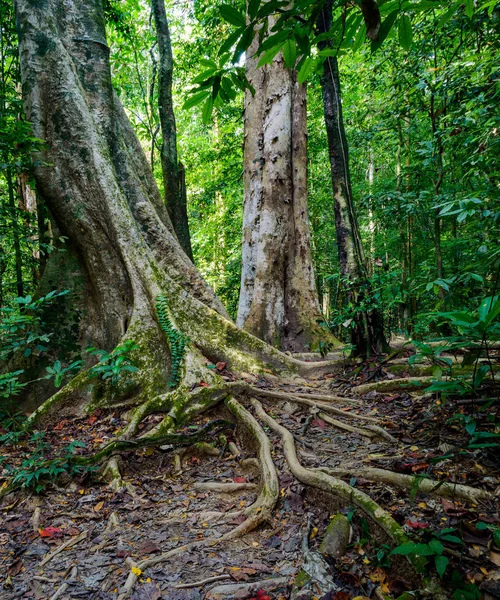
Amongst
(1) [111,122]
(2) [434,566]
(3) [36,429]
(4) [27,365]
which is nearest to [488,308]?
(2) [434,566]

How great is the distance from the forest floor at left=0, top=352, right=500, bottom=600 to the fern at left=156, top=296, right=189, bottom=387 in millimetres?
667

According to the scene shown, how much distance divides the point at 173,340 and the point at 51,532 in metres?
2.02

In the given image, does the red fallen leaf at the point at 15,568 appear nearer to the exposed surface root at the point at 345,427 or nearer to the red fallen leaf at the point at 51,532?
the red fallen leaf at the point at 51,532

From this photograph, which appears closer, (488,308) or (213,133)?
(488,308)

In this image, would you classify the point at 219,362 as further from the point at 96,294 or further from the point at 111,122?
the point at 111,122

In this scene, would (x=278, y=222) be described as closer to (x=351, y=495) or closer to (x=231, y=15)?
(x=351, y=495)

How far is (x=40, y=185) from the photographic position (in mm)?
4711

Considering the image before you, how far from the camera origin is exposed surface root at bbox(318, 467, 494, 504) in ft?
5.92

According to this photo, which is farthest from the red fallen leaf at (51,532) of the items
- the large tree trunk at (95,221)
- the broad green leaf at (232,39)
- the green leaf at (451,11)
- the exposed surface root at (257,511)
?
the green leaf at (451,11)

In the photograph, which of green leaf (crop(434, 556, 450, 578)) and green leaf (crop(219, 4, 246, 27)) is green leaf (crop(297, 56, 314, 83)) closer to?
green leaf (crop(219, 4, 246, 27))

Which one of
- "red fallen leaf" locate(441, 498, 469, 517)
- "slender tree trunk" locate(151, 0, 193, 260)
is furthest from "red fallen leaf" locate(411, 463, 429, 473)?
"slender tree trunk" locate(151, 0, 193, 260)

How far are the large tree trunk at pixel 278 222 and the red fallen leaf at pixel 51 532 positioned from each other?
401 cm

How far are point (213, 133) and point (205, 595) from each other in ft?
56.3

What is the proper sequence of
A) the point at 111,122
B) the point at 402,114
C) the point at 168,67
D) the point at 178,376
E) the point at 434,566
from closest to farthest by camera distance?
the point at 434,566 < the point at 178,376 < the point at 111,122 < the point at 402,114 < the point at 168,67
